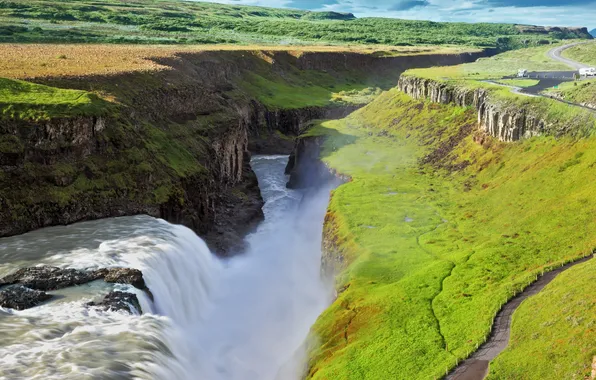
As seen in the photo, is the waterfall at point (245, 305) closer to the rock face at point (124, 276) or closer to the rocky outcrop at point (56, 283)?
the rock face at point (124, 276)

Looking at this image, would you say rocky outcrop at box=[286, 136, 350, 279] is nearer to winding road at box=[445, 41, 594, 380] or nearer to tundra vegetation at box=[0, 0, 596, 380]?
tundra vegetation at box=[0, 0, 596, 380]

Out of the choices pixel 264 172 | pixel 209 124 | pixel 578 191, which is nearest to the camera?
pixel 578 191

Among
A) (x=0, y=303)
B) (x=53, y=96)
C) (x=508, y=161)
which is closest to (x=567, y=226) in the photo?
(x=508, y=161)

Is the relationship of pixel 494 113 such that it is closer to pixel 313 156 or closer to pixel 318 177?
pixel 318 177

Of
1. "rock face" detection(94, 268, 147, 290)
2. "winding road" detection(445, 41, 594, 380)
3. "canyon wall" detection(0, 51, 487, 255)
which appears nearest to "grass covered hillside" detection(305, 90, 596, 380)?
"winding road" detection(445, 41, 594, 380)

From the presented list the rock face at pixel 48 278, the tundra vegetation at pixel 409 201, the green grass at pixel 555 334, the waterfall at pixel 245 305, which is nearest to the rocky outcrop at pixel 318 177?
the tundra vegetation at pixel 409 201

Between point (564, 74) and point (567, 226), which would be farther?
point (564, 74)

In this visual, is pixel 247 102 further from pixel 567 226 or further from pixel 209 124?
pixel 567 226
